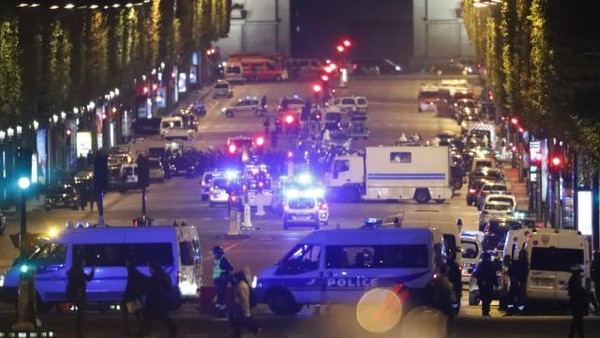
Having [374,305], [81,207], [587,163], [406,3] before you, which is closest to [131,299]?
[374,305]

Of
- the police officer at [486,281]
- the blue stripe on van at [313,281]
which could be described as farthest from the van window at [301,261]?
the police officer at [486,281]

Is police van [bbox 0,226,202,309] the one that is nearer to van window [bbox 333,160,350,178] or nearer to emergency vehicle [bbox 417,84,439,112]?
→ van window [bbox 333,160,350,178]

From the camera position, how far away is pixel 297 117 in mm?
107688

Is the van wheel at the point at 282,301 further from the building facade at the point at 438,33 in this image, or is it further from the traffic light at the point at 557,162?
the building facade at the point at 438,33

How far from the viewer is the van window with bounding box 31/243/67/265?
1657 inches

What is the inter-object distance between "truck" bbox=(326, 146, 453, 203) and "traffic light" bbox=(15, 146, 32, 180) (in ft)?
148

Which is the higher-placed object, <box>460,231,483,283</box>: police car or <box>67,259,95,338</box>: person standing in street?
<box>67,259,95,338</box>: person standing in street

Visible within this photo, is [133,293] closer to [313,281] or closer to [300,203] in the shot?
[313,281]

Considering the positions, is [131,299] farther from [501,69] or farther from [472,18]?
[472,18]

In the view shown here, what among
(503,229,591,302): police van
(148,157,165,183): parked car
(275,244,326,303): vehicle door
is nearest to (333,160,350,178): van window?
(148,157,165,183): parked car

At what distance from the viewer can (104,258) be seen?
41969 millimetres

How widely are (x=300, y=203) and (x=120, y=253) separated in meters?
27.4

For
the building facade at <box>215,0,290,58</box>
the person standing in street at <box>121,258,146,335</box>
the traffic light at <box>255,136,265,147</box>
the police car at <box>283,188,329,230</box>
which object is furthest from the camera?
the building facade at <box>215,0,290,58</box>

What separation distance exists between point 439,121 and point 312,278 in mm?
75582
